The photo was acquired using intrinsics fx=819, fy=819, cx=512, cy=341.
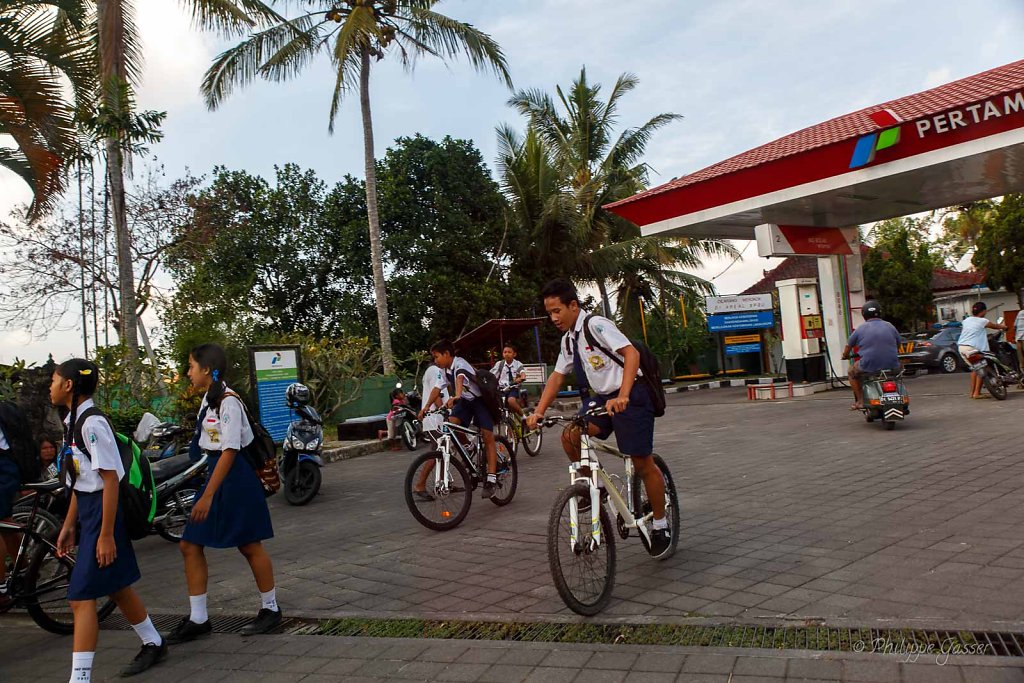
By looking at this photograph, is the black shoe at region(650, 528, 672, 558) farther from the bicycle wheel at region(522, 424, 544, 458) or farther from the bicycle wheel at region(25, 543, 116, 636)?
the bicycle wheel at region(522, 424, 544, 458)

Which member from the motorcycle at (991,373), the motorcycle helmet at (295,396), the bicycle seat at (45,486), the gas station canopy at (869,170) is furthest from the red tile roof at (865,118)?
the bicycle seat at (45,486)

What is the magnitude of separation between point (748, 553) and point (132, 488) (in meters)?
3.69

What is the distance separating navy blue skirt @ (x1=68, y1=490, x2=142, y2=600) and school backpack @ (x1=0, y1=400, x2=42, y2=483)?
1.48m

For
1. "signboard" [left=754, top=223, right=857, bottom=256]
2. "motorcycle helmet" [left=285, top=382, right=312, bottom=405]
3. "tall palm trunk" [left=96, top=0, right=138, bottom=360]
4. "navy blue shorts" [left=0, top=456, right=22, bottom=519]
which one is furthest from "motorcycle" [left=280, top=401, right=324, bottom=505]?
"signboard" [left=754, top=223, right=857, bottom=256]

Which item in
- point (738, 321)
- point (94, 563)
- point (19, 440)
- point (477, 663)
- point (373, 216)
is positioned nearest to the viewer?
point (477, 663)

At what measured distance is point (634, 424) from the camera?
4.78m

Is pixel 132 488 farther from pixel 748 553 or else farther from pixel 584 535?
pixel 748 553

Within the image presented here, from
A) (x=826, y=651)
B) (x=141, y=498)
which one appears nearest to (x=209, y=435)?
(x=141, y=498)

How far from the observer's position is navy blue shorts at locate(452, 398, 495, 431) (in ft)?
26.7

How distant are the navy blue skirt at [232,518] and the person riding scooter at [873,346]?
8.61 metres

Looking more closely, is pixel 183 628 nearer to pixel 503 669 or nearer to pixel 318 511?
pixel 503 669

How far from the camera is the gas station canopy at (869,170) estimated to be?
13883mm

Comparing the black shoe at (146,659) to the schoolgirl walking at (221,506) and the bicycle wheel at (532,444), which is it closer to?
the schoolgirl walking at (221,506)

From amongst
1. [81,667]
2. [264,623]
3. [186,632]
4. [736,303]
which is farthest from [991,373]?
[736,303]
